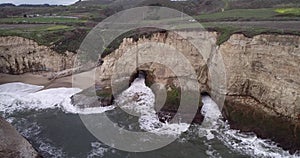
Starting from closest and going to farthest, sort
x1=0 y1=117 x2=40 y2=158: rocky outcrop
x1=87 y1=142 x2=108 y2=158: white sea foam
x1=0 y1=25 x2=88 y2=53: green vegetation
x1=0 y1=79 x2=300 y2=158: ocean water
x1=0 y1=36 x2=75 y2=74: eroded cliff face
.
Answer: x1=0 y1=117 x2=40 y2=158: rocky outcrop
x1=87 y1=142 x2=108 y2=158: white sea foam
x1=0 y1=79 x2=300 y2=158: ocean water
x1=0 y1=36 x2=75 y2=74: eroded cliff face
x1=0 y1=25 x2=88 y2=53: green vegetation

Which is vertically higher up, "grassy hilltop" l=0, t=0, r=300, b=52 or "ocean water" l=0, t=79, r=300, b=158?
"grassy hilltop" l=0, t=0, r=300, b=52

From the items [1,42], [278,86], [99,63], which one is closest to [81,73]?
[99,63]

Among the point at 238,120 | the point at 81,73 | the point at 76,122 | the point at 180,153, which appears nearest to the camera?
the point at 180,153

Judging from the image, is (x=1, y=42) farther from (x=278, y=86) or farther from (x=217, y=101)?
(x=278, y=86)

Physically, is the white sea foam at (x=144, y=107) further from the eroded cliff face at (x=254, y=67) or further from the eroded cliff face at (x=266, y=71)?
the eroded cliff face at (x=266, y=71)

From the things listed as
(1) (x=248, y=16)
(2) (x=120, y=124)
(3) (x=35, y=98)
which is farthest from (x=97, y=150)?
(1) (x=248, y=16)

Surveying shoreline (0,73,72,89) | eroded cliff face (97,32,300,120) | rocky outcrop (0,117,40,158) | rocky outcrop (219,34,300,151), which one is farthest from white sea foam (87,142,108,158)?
shoreline (0,73,72,89)

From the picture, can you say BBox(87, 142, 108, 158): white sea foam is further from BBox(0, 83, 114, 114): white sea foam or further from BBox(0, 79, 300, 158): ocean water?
BBox(0, 83, 114, 114): white sea foam
